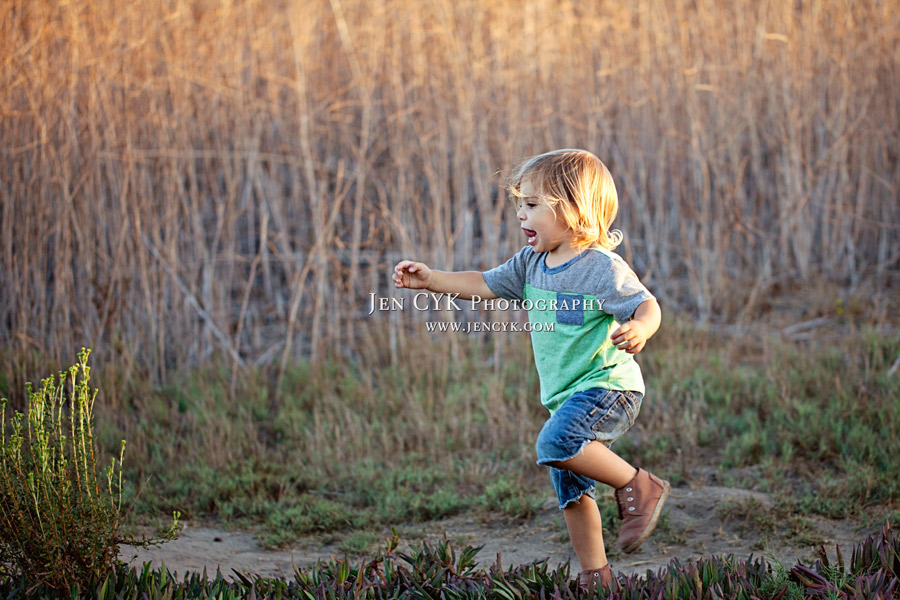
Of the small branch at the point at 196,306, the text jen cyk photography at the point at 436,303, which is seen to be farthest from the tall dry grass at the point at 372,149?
the text jen cyk photography at the point at 436,303

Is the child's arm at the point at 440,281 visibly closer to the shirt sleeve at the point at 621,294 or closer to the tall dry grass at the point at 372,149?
the shirt sleeve at the point at 621,294

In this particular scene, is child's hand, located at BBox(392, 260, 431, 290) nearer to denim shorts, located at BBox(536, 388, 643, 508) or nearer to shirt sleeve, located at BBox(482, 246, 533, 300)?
shirt sleeve, located at BBox(482, 246, 533, 300)

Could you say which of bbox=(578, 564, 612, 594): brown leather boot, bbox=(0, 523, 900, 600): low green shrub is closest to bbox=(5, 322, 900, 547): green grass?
bbox=(0, 523, 900, 600): low green shrub

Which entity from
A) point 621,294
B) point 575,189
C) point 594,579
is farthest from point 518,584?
point 575,189

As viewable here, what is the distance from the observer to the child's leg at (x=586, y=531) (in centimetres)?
229

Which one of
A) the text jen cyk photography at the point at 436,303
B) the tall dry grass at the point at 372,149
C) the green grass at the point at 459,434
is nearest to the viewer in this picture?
the green grass at the point at 459,434

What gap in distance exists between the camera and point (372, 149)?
5484 mm

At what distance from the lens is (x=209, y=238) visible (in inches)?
238

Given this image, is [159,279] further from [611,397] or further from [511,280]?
[611,397]

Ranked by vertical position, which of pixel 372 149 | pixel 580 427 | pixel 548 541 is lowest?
pixel 548 541

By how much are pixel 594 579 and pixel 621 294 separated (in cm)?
75

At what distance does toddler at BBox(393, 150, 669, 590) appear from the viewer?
224 centimetres

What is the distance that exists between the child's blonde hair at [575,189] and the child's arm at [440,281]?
334 millimetres

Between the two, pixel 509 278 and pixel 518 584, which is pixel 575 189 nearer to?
pixel 509 278
